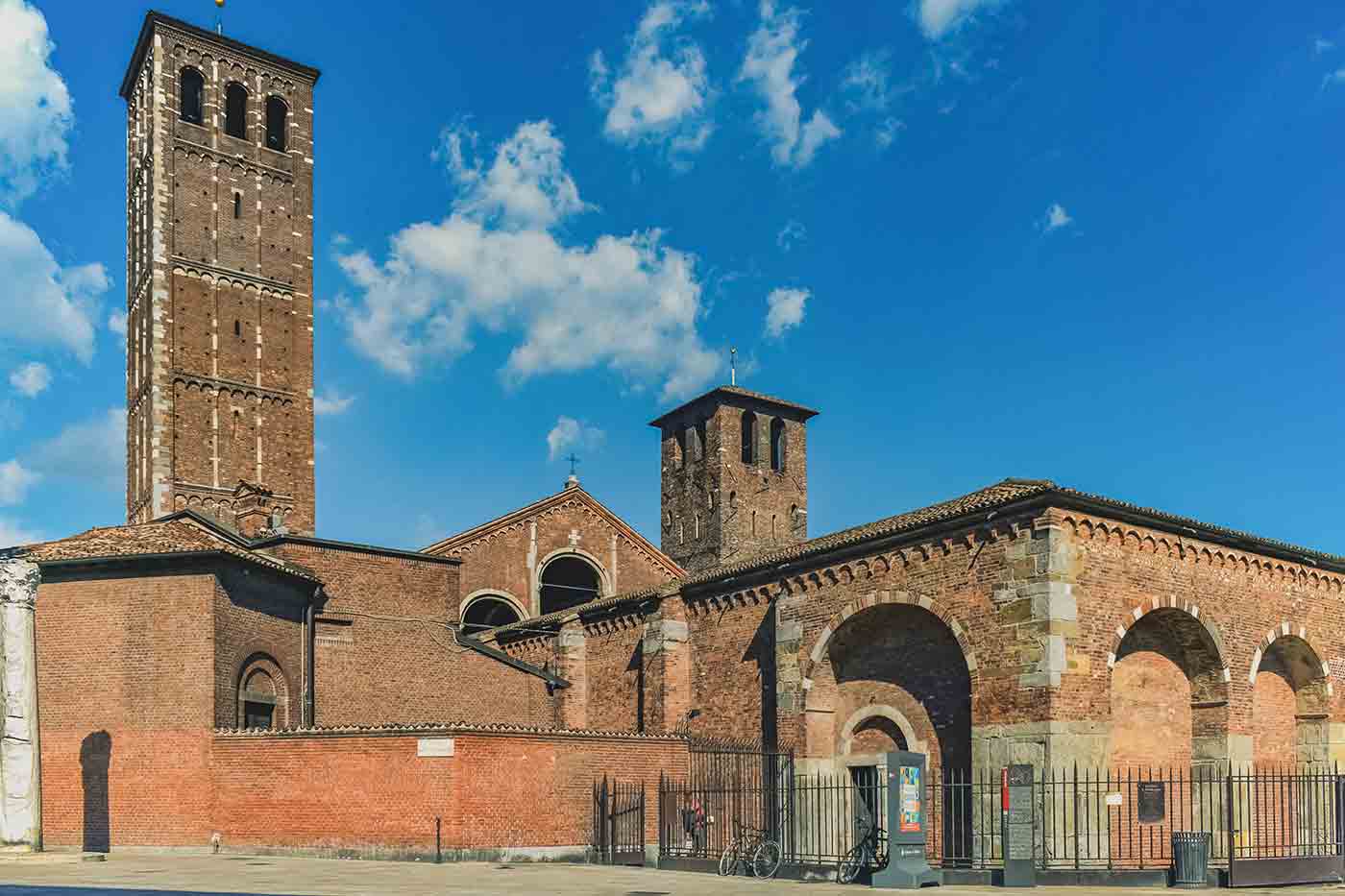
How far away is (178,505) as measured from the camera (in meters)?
40.8

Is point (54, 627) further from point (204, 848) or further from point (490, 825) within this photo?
point (490, 825)

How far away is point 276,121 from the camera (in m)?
46.6

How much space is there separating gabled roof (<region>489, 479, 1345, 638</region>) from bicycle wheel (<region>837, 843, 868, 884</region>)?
533cm

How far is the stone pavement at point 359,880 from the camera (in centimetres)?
1521

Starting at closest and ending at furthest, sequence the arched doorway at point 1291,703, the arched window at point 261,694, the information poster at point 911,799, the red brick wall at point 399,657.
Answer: the information poster at point 911,799, the arched doorway at point 1291,703, the arched window at point 261,694, the red brick wall at point 399,657

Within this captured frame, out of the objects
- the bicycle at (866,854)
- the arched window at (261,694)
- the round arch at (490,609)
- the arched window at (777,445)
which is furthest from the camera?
the arched window at (777,445)

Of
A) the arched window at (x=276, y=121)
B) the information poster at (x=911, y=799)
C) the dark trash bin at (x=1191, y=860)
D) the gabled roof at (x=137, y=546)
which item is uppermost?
the arched window at (x=276, y=121)

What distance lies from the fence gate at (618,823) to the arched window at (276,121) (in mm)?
31148

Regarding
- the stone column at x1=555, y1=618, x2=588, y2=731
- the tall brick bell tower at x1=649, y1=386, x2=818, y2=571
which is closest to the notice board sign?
the stone column at x1=555, y1=618, x2=588, y2=731

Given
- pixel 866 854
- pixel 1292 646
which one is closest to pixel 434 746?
pixel 866 854

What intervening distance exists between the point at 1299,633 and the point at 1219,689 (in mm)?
2635

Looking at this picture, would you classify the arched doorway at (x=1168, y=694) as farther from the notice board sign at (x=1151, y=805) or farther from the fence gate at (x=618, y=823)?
the fence gate at (x=618, y=823)

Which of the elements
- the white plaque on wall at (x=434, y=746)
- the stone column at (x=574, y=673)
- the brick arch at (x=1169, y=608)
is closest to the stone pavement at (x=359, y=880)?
the white plaque on wall at (x=434, y=746)

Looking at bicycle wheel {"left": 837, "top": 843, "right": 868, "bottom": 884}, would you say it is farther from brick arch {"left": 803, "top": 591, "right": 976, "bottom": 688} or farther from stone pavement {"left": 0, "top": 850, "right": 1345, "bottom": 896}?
brick arch {"left": 803, "top": 591, "right": 976, "bottom": 688}
